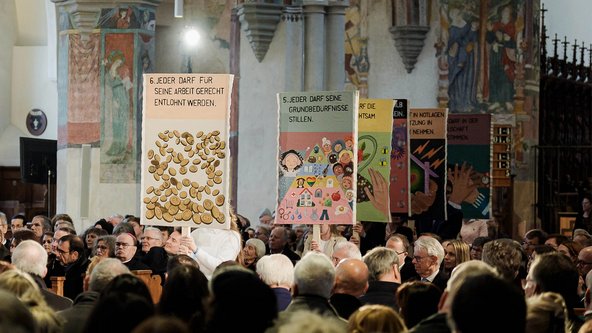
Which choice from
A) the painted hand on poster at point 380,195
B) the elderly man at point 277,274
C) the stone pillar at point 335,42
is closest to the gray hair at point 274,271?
the elderly man at point 277,274

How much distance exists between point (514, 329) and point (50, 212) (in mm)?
23220

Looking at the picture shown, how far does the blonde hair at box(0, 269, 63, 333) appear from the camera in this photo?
6480 mm

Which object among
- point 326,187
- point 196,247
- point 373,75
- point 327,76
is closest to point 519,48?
point 373,75

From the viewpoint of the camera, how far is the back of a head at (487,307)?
5109mm

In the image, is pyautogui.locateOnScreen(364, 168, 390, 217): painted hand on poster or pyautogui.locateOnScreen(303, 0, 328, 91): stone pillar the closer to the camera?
pyautogui.locateOnScreen(364, 168, 390, 217): painted hand on poster

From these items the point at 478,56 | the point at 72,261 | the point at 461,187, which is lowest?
the point at 72,261

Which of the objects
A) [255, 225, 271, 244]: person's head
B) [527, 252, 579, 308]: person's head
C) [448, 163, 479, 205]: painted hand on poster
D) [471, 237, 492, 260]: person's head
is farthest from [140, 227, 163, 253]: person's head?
[448, 163, 479, 205]: painted hand on poster

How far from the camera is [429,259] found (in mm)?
10961

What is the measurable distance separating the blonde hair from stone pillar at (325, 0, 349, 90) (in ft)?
43.5

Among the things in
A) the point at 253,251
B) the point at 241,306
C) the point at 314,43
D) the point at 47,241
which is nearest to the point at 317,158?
the point at 253,251

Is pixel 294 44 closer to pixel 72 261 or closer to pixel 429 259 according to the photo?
pixel 72 261

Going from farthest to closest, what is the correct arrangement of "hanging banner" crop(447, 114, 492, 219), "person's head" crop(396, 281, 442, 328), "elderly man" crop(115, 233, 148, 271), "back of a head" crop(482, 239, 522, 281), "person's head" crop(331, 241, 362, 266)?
"hanging banner" crop(447, 114, 492, 219) < "elderly man" crop(115, 233, 148, 271) < "person's head" crop(331, 241, 362, 266) < "back of a head" crop(482, 239, 522, 281) < "person's head" crop(396, 281, 442, 328)

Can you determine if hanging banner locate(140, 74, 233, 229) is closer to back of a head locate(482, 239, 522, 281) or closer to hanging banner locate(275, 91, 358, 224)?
hanging banner locate(275, 91, 358, 224)

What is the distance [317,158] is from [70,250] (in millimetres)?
2394
